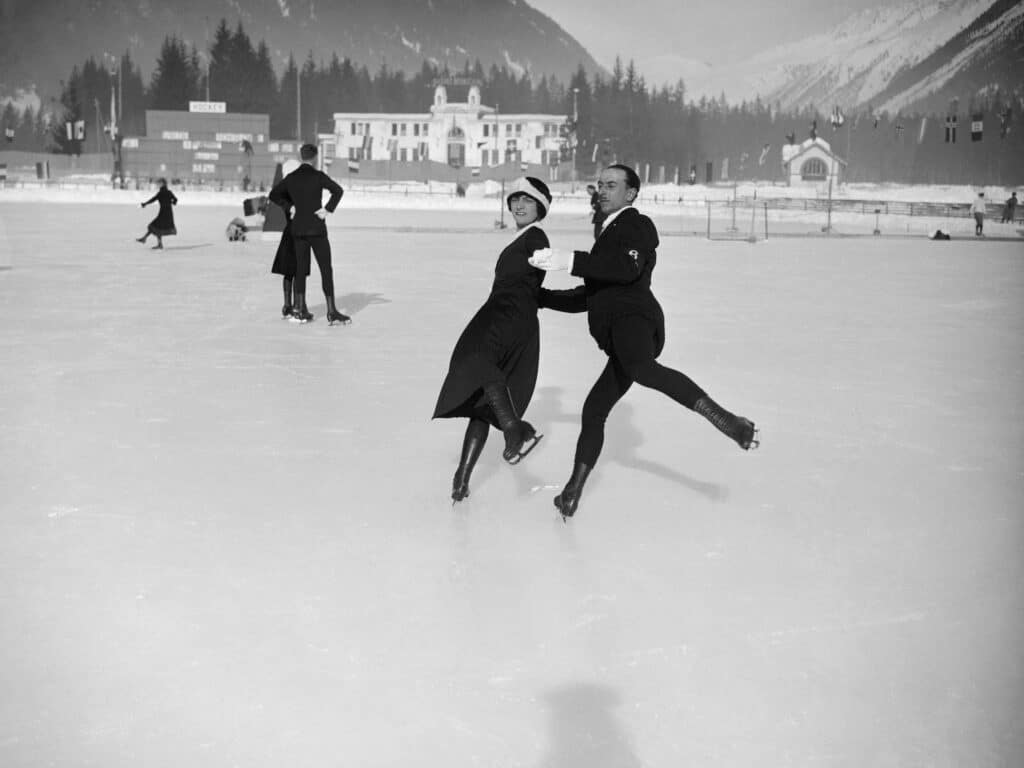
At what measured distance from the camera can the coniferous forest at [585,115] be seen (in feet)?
365

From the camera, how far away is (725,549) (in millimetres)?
4461

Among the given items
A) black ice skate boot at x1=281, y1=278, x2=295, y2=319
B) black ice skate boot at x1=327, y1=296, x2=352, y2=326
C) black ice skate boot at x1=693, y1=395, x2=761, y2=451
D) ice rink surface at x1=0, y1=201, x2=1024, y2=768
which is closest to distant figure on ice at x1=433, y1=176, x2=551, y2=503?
ice rink surface at x1=0, y1=201, x2=1024, y2=768

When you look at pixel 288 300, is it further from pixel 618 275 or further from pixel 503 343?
pixel 618 275

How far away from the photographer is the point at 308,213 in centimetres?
1060

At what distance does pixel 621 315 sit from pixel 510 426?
2.09ft

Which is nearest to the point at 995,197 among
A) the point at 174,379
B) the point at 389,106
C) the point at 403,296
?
the point at 403,296

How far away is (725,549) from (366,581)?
1395mm

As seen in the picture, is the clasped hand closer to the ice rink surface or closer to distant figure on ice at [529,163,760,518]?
distant figure on ice at [529,163,760,518]

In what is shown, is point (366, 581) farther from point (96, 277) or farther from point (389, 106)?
point (389, 106)

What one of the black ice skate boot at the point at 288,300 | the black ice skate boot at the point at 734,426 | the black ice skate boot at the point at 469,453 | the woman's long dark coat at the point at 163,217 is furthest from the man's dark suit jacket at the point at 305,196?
the woman's long dark coat at the point at 163,217

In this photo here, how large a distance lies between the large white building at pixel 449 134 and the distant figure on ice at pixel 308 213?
104968mm

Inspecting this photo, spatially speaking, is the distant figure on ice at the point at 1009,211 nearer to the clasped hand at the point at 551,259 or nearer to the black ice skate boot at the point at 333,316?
the black ice skate boot at the point at 333,316

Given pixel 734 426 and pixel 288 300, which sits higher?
pixel 288 300

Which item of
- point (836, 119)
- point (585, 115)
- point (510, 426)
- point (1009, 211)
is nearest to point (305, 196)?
point (510, 426)
